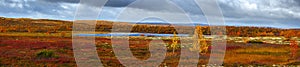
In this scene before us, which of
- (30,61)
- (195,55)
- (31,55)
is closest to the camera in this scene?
(30,61)

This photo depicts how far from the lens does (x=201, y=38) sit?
47.2 meters

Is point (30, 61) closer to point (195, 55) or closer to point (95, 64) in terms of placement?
point (95, 64)

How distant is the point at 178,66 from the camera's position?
108 ft

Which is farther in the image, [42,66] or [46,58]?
[46,58]

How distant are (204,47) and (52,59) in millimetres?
16581

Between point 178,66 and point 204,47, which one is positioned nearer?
point 178,66

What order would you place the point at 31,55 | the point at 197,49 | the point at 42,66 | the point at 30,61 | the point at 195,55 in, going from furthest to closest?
1. the point at 197,49
2. the point at 195,55
3. the point at 31,55
4. the point at 30,61
5. the point at 42,66

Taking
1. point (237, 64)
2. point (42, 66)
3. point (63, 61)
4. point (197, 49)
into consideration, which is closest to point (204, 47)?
point (197, 49)

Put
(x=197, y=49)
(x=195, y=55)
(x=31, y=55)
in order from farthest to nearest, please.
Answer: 1. (x=197, y=49)
2. (x=195, y=55)
3. (x=31, y=55)

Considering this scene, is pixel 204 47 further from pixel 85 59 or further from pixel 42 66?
pixel 42 66

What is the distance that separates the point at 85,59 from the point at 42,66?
5420 mm

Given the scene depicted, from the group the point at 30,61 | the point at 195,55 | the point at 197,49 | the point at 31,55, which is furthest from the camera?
the point at 197,49

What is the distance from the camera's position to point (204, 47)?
4606 cm

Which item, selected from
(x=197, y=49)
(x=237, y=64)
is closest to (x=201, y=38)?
(x=197, y=49)
